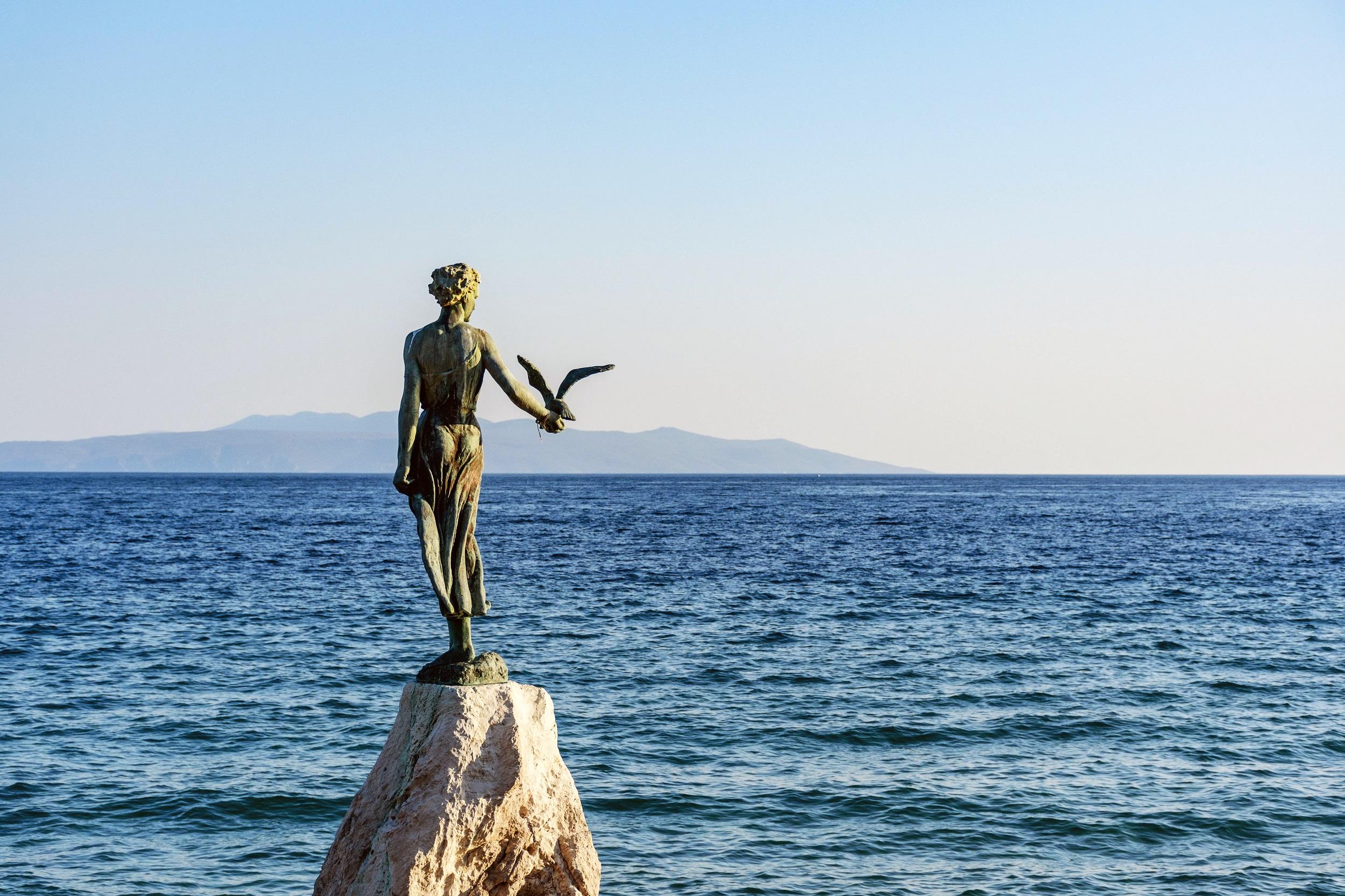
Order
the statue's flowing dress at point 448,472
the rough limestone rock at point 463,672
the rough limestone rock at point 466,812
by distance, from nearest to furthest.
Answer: the rough limestone rock at point 466,812 < the rough limestone rock at point 463,672 < the statue's flowing dress at point 448,472

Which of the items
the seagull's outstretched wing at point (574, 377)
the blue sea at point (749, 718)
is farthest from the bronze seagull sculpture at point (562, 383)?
the blue sea at point (749, 718)

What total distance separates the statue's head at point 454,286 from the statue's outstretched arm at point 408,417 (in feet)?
1.11

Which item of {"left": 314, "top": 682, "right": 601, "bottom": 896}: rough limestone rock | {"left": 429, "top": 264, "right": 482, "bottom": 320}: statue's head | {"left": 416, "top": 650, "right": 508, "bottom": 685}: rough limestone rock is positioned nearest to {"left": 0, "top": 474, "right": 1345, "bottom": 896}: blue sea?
{"left": 314, "top": 682, "right": 601, "bottom": 896}: rough limestone rock

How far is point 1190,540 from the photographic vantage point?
72.4 meters

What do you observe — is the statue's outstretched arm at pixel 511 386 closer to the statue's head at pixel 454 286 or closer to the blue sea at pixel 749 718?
the statue's head at pixel 454 286

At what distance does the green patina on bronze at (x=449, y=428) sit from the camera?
9.05 metres

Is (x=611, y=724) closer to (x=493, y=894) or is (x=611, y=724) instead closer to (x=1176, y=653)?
(x=493, y=894)

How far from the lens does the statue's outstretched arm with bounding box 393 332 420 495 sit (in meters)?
9.01

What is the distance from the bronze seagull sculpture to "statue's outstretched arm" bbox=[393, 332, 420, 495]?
76cm

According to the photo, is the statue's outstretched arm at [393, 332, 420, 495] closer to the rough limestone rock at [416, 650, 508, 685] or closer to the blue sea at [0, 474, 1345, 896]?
the rough limestone rock at [416, 650, 508, 685]

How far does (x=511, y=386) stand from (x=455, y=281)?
2.72ft

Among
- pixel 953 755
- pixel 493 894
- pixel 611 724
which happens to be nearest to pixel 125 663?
pixel 611 724

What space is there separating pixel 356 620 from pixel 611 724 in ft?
48.1

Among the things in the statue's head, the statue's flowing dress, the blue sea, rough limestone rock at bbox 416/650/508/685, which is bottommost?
the blue sea
